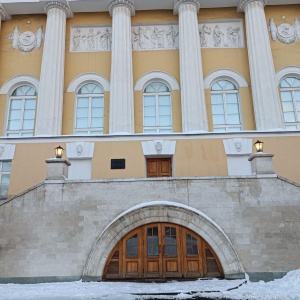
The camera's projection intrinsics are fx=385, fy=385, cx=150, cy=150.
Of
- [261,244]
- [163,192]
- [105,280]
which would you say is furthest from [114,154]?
[261,244]

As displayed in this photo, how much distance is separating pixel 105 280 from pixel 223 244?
3.89 m

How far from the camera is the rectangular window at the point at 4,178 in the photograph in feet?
58.0

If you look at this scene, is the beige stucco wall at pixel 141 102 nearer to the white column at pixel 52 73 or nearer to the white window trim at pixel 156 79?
the white window trim at pixel 156 79

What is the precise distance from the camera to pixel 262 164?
13.3 meters

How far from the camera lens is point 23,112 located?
2009cm

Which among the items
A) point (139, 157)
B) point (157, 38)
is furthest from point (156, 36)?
point (139, 157)

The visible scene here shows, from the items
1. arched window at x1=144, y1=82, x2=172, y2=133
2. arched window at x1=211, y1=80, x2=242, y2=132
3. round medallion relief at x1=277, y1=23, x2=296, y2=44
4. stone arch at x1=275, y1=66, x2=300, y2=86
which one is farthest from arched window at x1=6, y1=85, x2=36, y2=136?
round medallion relief at x1=277, y1=23, x2=296, y2=44

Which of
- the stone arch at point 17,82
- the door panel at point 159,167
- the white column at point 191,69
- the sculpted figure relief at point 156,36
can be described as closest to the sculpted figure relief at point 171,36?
the sculpted figure relief at point 156,36

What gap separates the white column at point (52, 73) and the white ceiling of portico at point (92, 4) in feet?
1.85

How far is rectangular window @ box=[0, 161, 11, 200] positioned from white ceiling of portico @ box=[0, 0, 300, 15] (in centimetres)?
913

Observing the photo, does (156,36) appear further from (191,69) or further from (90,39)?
(90,39)

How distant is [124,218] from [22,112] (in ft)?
34.1

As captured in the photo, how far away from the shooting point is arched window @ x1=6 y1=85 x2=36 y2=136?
64.5 ft

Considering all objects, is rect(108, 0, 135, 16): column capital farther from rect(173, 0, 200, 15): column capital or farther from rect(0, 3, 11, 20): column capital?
rect(0, 3, 11, 20): column capital
